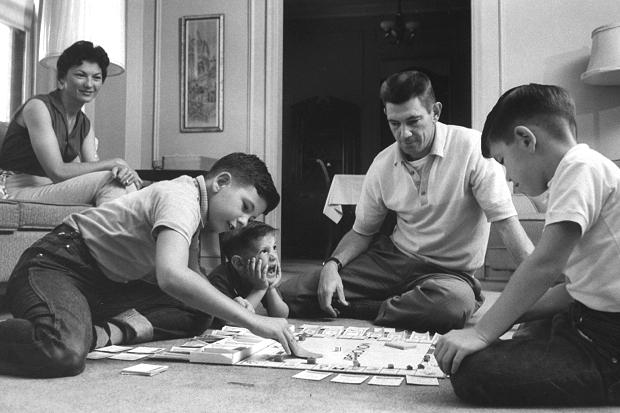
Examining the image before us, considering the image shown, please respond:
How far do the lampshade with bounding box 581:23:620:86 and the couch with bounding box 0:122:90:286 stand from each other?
3131 mm

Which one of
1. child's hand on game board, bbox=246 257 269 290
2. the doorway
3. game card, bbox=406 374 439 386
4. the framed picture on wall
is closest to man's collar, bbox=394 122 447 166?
child's hand on game board, bbox=246 257 269 290

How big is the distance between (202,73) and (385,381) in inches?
159

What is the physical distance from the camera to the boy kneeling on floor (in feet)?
4.79

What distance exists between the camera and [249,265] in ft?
7.65

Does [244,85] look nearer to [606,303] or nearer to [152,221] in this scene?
[152,221]

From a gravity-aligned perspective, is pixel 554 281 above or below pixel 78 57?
below

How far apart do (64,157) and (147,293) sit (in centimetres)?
115

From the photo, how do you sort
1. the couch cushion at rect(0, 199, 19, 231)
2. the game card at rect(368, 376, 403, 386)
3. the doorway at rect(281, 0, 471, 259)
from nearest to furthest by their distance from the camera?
the game card at rect(368, 376, 403, 386), the couch cushion at rect(0, 199, 19, 231), the doorway at rect(281, 0, 471, 259)

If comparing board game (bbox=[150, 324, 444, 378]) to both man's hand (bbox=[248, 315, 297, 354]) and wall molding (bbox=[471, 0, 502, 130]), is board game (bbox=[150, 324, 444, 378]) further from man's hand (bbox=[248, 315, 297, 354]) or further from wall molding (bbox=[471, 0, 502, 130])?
wall molding (bbox=[471, 0, 502, 130])

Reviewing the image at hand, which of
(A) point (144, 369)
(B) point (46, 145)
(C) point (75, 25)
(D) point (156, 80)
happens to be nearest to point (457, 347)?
(A) point (144, 369)

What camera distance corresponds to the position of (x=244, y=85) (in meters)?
5.03

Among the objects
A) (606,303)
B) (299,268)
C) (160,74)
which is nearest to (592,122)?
(299,268)

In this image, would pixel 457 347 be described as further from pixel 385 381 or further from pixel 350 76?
pixel 350 76

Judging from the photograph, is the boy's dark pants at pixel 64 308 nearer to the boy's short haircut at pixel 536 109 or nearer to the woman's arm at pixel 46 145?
the woman's arm at pixel 46 145
